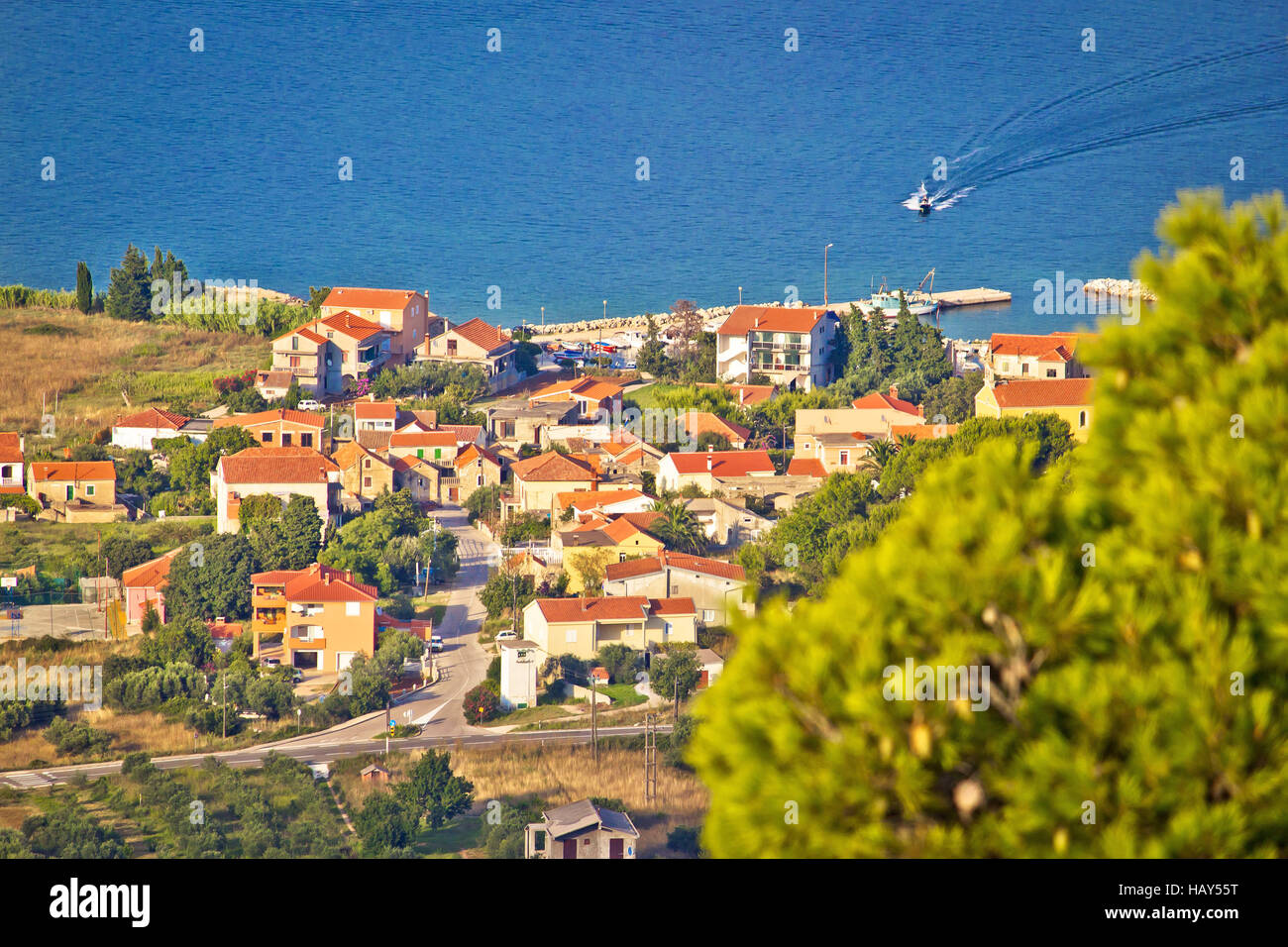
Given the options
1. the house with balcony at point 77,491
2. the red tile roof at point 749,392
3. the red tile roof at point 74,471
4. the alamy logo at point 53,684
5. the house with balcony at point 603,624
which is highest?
the red tile roof at point 749,392

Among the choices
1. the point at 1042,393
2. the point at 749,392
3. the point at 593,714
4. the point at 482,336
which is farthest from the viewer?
the point at 482,336

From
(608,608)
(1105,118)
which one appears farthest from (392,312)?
(1105,118)

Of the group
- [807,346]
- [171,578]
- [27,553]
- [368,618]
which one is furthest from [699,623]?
[807,346]

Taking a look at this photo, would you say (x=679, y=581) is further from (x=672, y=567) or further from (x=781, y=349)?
(x=781, y=349)

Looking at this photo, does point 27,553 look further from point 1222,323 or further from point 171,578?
point 1222,323

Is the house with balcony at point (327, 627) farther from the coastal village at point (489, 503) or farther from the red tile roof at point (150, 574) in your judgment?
the red tile roof at point (150, 574)

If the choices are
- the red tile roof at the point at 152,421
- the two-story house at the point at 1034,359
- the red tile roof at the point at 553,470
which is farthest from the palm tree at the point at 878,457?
the red tile roof at the point at 152,421
